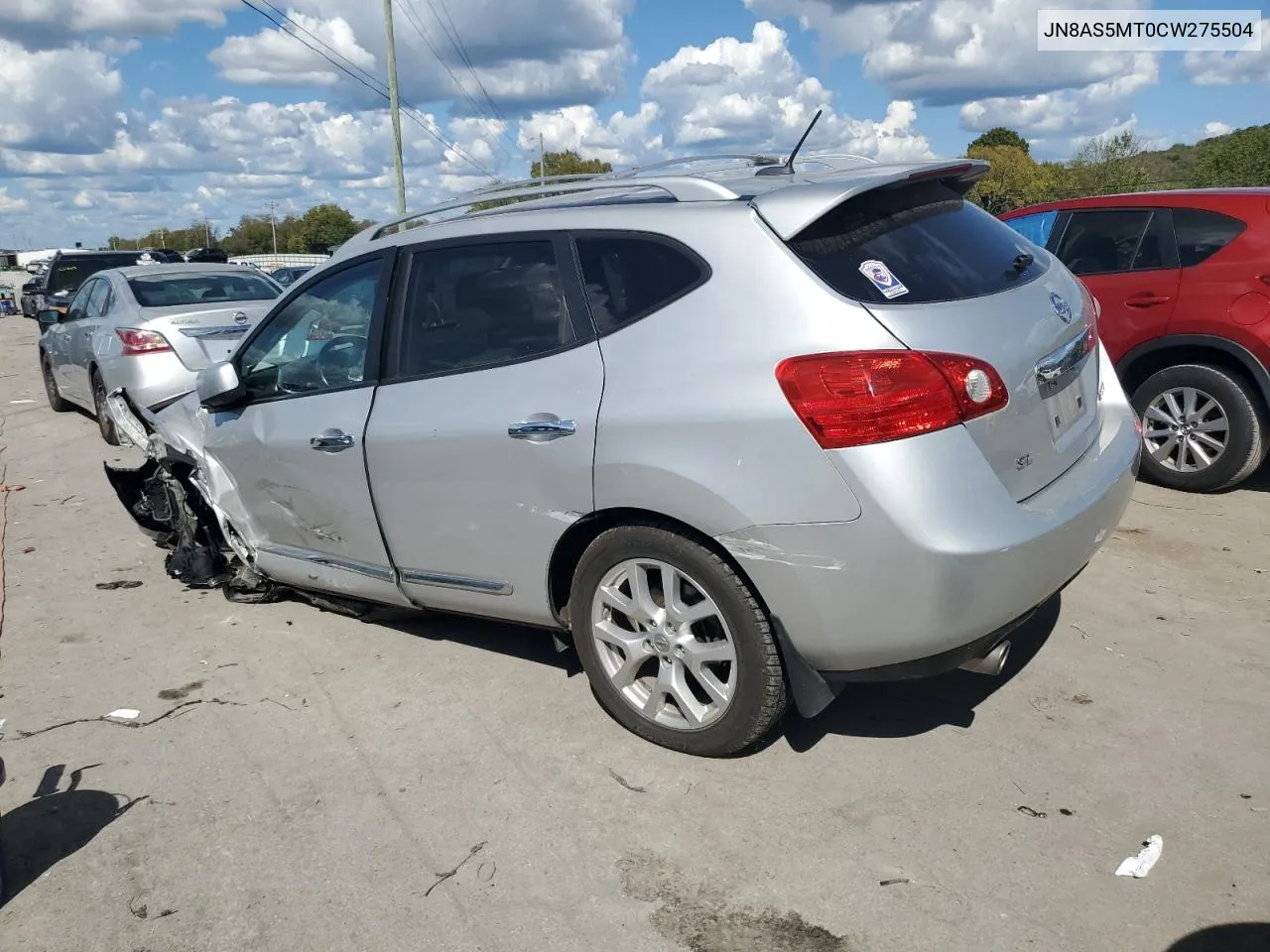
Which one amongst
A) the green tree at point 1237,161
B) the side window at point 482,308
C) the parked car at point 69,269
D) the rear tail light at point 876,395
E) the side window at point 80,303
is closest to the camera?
the rear tail light at point 876,395

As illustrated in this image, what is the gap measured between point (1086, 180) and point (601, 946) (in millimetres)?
34422

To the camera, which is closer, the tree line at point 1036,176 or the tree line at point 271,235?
the tree line at point 1036,176

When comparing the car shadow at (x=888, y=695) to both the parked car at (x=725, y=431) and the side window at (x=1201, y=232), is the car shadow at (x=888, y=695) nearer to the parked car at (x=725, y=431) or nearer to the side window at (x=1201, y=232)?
the parked car at (x=725, y=431)

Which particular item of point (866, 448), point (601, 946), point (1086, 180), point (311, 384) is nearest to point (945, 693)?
point (866, 448)

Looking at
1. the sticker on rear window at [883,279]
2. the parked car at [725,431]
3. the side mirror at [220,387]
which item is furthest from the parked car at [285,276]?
the sticker on rear window at [883,279]

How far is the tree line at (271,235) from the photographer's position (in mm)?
104625

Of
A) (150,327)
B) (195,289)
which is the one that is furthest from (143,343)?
(195,289)

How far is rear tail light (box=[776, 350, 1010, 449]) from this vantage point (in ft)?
9.34

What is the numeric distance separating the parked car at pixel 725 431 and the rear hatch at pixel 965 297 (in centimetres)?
1

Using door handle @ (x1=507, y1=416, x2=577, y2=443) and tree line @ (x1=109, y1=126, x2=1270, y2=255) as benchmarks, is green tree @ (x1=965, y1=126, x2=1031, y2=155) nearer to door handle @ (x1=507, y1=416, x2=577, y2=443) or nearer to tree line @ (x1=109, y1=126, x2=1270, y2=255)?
tree line @ (x1=109, y1=126, x2=1270, y2=255)

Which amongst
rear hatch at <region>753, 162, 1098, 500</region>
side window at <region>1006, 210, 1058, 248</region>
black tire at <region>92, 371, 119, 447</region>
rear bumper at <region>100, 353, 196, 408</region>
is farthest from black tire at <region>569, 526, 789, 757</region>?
black tire at <region>92, 371, 119, 447</region>

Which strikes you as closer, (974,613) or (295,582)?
(974,613)

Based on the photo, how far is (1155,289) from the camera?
639 centimetres

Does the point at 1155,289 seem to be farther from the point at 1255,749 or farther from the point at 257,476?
the point at 257,476
